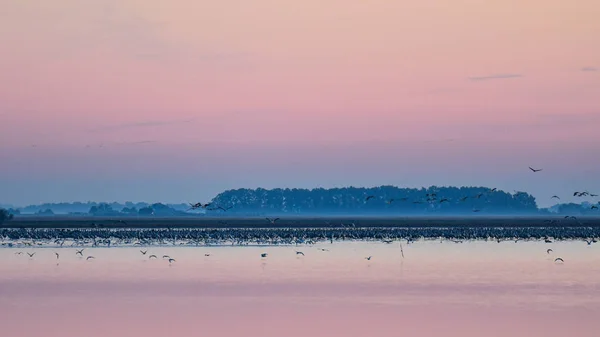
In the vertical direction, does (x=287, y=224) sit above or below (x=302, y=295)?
above

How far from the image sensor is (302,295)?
3525cm

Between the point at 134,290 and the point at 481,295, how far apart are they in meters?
12.6

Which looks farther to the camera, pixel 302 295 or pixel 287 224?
pixel 287 224

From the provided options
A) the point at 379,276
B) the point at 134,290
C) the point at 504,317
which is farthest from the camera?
the point at 379,276

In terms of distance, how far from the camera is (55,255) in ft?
183

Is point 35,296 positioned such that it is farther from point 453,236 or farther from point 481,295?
point 453,236

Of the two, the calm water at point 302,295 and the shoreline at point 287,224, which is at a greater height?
the shoreline at point 287,224

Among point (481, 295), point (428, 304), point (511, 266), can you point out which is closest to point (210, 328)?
point (428, 304)

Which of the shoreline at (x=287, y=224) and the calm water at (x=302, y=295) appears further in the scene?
the shoreline at (x=287, y=224)

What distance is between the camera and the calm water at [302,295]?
92.3ft

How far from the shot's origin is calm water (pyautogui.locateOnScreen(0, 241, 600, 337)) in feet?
92.3

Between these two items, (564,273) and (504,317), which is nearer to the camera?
(504,317)

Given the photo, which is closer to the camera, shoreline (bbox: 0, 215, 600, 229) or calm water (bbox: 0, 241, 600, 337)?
calm water (bbox: 0, 241, 600, 337)

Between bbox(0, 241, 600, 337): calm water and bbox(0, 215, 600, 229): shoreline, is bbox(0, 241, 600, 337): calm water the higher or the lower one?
the lower one
